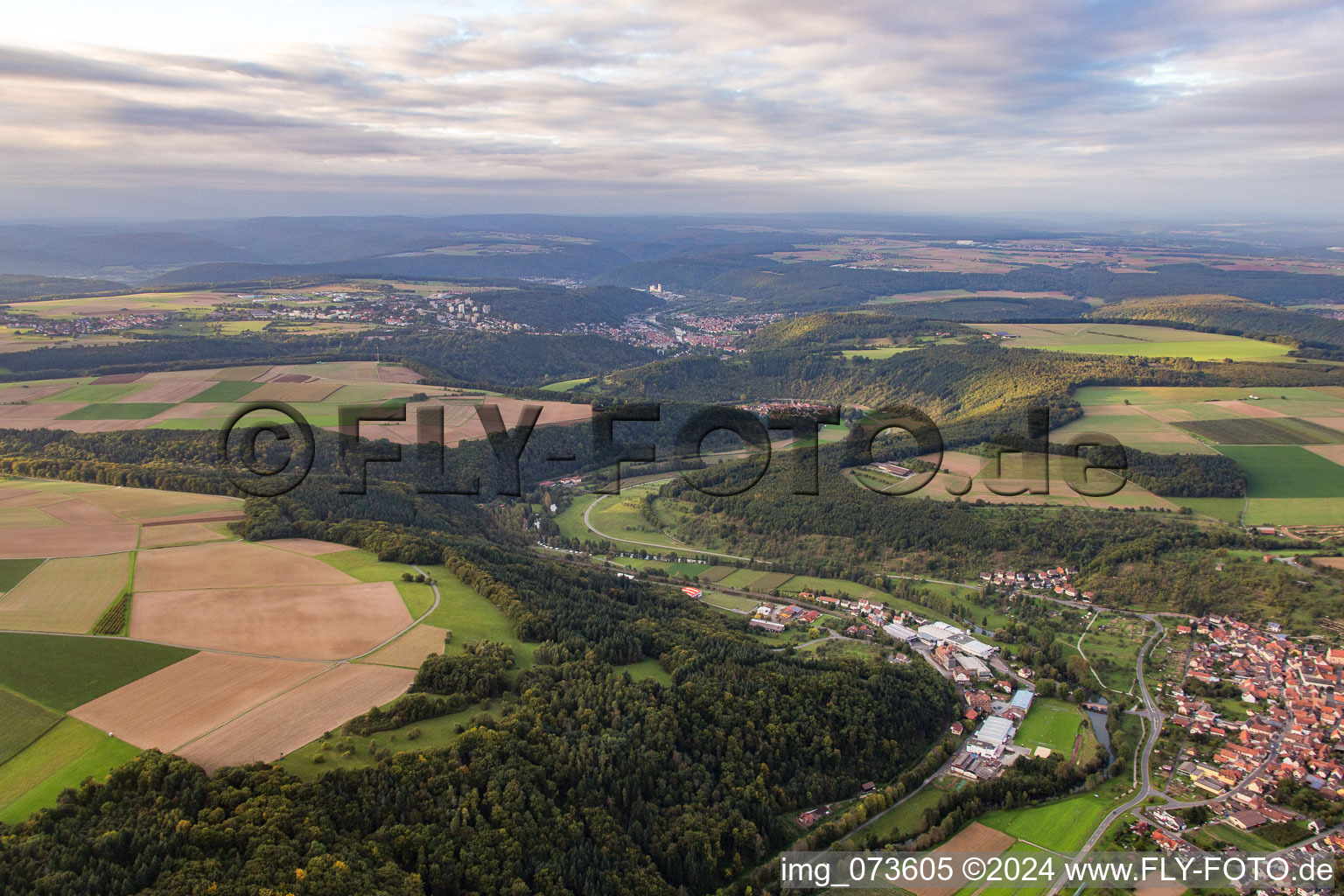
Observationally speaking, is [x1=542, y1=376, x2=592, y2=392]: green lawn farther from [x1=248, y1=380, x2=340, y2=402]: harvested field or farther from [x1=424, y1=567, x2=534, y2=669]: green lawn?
[x1=424, y1=567, x2=534, y2=669]: green lawn

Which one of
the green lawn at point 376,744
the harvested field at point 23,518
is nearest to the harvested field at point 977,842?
the green lawn at point 376,744

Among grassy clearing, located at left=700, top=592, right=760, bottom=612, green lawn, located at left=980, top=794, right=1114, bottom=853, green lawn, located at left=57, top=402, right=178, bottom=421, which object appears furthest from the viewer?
green lawn, located at left=57, top=402, right=178, bottom=421

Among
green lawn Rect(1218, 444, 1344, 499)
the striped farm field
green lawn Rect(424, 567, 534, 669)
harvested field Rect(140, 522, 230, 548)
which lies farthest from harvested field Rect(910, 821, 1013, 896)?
green lawn Rect(1218, 444, 1344, 499)

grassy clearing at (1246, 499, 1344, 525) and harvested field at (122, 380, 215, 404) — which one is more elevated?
harvested field at (122, 380, 215, 404)

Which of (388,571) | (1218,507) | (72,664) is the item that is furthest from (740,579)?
(72,664)

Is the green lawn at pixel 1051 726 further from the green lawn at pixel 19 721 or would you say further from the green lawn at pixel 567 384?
the green lawn at pixel 567 384
